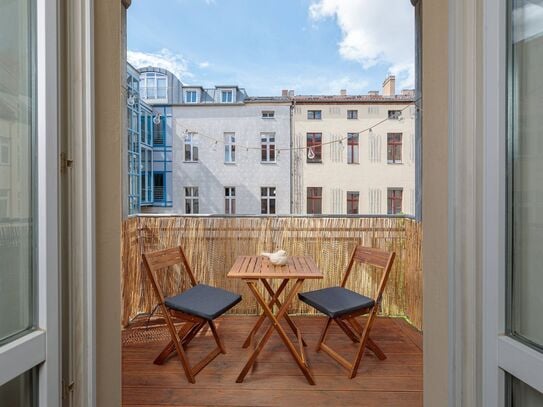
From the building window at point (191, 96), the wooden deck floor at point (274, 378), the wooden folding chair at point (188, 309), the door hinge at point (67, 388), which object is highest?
the building window at point (191, 96)

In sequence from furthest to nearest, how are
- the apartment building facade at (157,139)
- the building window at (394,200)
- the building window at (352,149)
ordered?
the building window at (352,149) < the apartment building facade at (157,139) < the building window at (394,200)

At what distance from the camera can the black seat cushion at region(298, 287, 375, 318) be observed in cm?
226

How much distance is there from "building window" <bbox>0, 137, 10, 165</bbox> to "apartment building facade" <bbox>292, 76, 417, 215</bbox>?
12.7 m

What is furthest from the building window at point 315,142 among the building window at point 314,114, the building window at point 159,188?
the building window at point 159,188

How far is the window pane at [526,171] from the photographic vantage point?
2.89 feet

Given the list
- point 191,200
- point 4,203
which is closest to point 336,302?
point 4,203

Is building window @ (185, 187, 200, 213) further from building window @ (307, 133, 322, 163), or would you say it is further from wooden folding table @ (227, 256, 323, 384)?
wooden folding table @ (227, 256, 323, 384)

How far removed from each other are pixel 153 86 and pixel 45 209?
14.3m

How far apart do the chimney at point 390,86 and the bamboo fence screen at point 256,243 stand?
11.0m

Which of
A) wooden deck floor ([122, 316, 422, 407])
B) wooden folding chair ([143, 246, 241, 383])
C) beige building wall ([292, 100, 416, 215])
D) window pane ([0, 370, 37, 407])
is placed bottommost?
wooden deck floor ([122, 316, 422, 407])

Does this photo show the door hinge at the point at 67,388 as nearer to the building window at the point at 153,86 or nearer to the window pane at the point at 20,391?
the window pane at the point at 20,391

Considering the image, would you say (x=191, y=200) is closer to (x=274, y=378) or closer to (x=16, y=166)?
(x=274, y=378)

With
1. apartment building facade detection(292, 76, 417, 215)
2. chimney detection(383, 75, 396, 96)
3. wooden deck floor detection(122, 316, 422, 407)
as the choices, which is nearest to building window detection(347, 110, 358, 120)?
apartment building facade detection(292, 76, 417, 215)

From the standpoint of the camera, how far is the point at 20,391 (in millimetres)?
936
